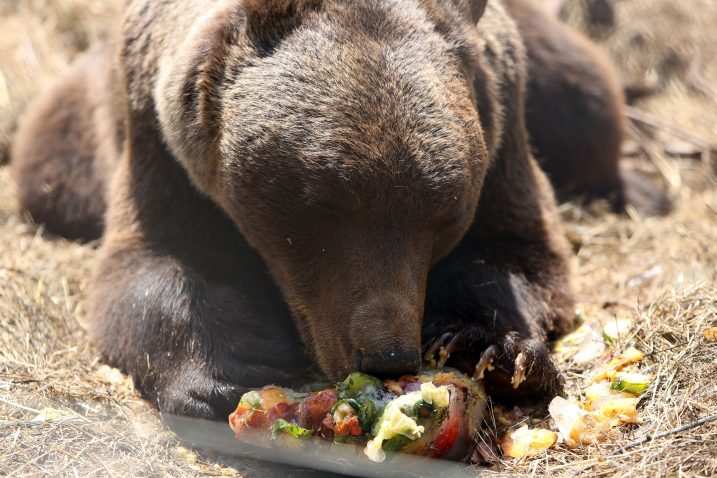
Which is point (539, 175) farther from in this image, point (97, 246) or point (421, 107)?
point (97, 246)

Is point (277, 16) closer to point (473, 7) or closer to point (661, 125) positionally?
point (473, 7)

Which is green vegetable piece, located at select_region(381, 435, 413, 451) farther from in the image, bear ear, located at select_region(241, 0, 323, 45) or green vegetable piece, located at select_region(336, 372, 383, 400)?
bear ear, located at select_region(241, 0, 323, 45)

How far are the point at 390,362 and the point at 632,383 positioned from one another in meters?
1.10

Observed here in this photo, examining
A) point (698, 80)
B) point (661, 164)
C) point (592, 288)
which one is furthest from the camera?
point (698, 80)

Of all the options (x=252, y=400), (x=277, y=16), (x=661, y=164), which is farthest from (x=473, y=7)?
(x=661, y=164)

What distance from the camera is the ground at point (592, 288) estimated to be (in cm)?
337

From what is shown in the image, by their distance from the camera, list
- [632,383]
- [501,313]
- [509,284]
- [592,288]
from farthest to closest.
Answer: [592,288] → [509,284] → [501,313] → [632,383]

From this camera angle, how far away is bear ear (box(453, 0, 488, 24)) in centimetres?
402

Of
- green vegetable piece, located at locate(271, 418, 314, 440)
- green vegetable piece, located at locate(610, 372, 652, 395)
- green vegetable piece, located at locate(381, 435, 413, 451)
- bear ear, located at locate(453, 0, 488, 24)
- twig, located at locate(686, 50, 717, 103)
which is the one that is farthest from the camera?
twig, located at locate(686, 50, 717, 103)

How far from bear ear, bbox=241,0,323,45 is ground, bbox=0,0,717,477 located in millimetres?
1686

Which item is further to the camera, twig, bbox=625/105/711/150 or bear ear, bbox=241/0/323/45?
twig, bbox=625/105/711/150

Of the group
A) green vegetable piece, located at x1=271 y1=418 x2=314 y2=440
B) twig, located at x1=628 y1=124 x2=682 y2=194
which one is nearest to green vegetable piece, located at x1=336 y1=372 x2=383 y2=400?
green vegetable piece, located at x1=271 y1=418 x2=314 y2=440

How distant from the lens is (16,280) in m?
5.00

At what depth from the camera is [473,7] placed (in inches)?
162
